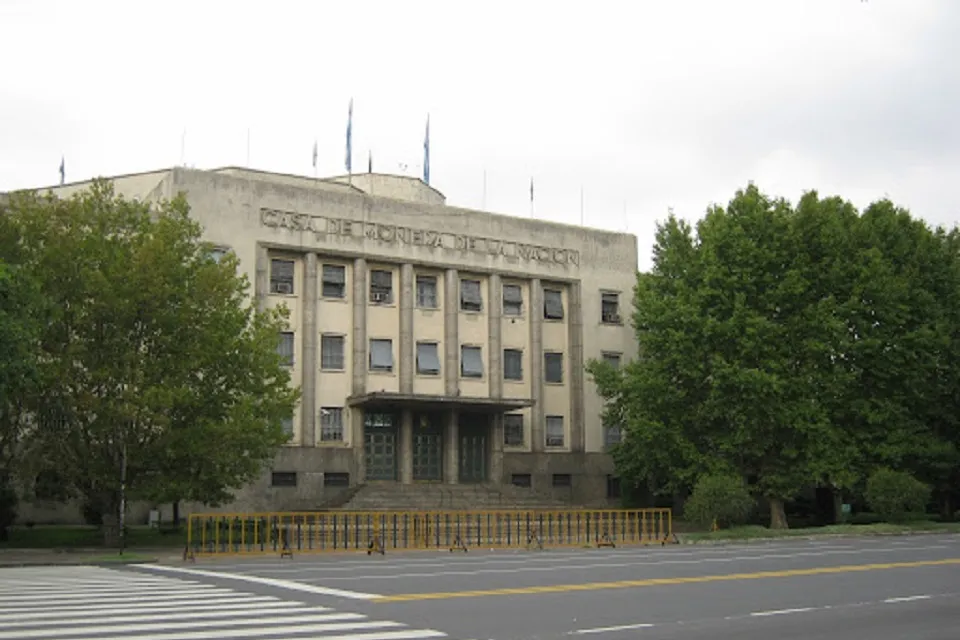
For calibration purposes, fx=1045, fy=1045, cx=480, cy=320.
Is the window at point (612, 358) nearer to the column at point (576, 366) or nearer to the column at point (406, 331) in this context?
the column at point (576, 366)

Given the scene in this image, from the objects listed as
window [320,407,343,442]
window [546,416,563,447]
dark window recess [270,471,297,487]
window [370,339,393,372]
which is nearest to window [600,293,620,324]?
window [546,416,563,447]

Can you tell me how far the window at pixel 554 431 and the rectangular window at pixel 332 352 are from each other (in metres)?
10.7

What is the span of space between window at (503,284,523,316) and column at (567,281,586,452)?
109 inches

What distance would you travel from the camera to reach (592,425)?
5038 cm

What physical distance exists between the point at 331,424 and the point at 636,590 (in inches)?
1136

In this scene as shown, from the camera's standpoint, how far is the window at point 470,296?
4822cm

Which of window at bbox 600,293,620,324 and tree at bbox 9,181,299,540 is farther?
window at bbox 600,293,620,324

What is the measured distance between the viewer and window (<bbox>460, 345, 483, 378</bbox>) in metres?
47.7

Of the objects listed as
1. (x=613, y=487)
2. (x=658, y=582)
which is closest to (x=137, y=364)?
(x=658, y=582)

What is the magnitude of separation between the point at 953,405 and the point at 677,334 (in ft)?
41.5

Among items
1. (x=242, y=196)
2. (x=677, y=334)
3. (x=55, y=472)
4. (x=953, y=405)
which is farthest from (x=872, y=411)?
(x=55, y=472)

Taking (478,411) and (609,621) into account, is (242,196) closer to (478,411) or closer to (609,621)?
(478,411)

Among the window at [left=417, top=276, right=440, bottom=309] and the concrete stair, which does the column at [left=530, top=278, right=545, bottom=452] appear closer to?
the concrete stair

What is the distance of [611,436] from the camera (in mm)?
50938
